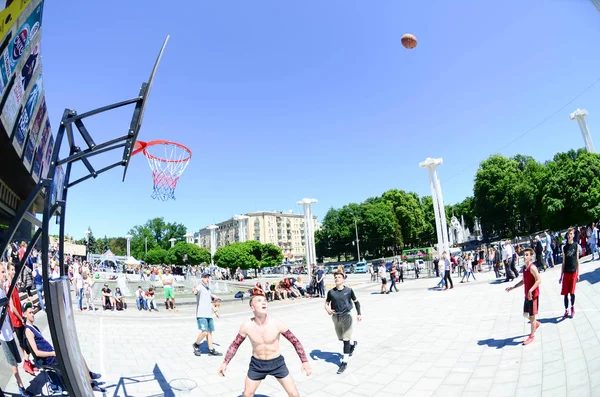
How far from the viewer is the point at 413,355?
660 cm

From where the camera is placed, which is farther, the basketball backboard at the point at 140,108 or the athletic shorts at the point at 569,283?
the athletic shorts at the point at 569,283

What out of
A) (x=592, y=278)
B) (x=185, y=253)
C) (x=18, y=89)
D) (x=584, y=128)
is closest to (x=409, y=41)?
(x=592, y=278)

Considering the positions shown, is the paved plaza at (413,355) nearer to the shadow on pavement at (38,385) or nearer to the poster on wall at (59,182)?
the shadow on pavement at (38,385)

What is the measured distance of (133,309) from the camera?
16.3 m

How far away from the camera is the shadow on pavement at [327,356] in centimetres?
672

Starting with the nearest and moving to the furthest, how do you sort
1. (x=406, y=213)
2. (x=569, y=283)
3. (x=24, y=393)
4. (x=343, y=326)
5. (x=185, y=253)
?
1. (x=24, y=393)
2. (x=343, y=326)
3. (x=569, y=283)
4. (x=406, y=213)
5. (x=185, y=253)

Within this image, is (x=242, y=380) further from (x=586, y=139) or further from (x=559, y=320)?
(x=586, y=139)

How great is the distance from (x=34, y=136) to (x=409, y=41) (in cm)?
2015

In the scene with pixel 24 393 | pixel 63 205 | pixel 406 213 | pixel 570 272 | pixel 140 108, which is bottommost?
pixel 24 393

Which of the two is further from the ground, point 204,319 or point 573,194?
point 573,194

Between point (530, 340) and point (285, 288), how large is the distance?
1453 cm

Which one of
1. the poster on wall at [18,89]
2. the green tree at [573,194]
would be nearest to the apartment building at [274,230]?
the green tree at [573,194]

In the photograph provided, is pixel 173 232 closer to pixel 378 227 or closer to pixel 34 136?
pixel 378 227

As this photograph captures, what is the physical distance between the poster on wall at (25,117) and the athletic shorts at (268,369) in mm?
16545
